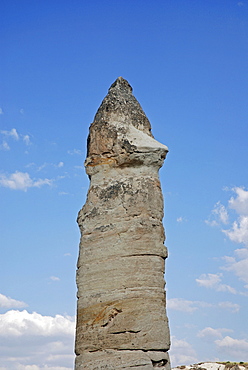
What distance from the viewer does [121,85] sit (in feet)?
39.5

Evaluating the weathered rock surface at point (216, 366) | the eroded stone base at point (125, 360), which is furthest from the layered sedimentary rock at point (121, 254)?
the weathered rock surface at point (216, 366)

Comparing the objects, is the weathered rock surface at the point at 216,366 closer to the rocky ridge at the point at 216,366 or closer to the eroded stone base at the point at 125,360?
the rocky ridge at the point at 216,366

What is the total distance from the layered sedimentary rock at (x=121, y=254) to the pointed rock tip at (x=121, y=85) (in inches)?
34.2

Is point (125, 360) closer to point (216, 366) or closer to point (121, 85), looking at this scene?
point (121, 85)

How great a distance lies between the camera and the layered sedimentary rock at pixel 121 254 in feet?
31.3

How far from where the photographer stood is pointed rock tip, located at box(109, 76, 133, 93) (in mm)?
11961

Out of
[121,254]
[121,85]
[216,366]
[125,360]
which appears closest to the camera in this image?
[125,360]

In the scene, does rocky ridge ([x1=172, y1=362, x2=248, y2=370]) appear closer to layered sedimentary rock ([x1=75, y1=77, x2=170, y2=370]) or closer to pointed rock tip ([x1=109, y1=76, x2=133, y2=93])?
layered sedimentary rock ([x1=75, y1=77, x2=170, y2=370])

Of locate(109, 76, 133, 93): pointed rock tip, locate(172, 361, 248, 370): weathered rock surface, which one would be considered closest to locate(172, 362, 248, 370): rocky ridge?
locate(172, 361, 248, 370): weathered rock surface

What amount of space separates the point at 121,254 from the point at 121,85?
12.9 feet

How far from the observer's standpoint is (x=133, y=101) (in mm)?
11727

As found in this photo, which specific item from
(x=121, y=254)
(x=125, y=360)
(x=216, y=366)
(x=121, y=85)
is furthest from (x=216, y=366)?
(x=121, y=85)

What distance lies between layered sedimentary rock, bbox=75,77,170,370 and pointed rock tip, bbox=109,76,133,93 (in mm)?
867

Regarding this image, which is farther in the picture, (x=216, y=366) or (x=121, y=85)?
(x=216, y=366)
